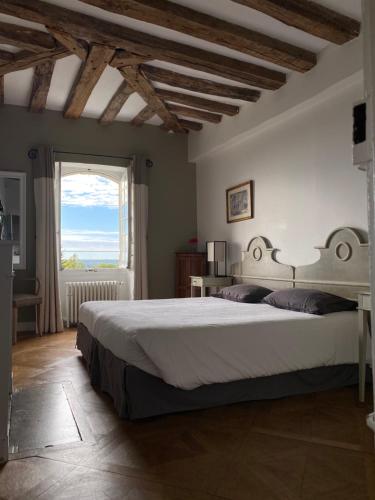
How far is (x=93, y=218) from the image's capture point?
646 centimetres

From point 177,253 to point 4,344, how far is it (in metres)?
4.21

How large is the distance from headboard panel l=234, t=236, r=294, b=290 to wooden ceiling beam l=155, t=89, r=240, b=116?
1622mm

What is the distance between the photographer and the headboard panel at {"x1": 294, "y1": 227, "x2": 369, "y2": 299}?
129 inches

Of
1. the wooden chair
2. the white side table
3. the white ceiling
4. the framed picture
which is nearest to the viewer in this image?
the white side table

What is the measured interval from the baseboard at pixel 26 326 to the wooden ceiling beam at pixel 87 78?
2.89 meters

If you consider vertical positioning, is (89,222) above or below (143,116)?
below

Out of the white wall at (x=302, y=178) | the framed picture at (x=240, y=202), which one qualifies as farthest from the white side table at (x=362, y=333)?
the framed picture at (x=240, y=202)

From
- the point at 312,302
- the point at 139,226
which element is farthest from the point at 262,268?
the point at 139,226

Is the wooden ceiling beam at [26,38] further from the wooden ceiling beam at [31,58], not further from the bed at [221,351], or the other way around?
the bed at [221,351]

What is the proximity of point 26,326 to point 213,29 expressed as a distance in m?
4.32

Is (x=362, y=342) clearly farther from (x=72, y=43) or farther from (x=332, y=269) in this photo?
(x=72, y=43)

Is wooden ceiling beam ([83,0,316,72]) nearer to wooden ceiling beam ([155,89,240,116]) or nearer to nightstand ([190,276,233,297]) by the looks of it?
wooden ceiling beam ([155,89,240,116])

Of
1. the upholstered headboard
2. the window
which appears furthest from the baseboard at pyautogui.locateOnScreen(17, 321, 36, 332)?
the upholstered headboard

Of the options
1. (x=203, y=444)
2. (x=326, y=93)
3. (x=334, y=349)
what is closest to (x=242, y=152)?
(x=326, y=93)
